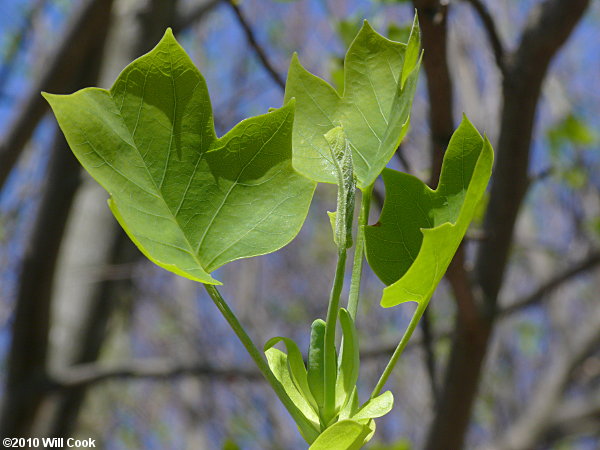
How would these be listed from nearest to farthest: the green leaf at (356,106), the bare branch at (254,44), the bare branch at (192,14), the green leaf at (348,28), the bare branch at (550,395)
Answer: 1. the green leaf at (356,106)
2. the bare branch at (254,44)
3. the green leaf at (348,28)
4. the bare branch at (192,14)
5. the bare branch at (550,395)

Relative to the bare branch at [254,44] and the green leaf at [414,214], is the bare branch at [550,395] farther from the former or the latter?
the green leaf at [414,214]

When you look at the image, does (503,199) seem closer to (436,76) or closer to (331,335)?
(436,76)

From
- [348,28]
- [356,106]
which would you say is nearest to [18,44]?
[348,28]

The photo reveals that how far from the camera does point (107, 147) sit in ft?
1.12

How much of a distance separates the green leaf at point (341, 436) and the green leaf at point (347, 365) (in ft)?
0.13

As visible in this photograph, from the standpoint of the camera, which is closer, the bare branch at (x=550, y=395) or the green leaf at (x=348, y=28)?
the green leaf at (x=348, y=28)

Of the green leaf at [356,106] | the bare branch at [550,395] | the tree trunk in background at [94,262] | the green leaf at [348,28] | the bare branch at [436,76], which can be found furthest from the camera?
the bare branch at [550,395]

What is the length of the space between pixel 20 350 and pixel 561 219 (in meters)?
3.14

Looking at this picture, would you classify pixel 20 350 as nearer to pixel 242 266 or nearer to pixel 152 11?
pixel 152 11

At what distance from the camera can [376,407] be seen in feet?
1.04

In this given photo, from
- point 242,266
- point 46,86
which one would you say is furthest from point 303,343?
point 46,86

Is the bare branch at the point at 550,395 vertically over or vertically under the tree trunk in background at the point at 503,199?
under

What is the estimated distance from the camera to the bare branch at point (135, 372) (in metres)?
1.55

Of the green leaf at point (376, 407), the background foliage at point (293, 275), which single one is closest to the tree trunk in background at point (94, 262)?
the background foliage at point (293, 275)
